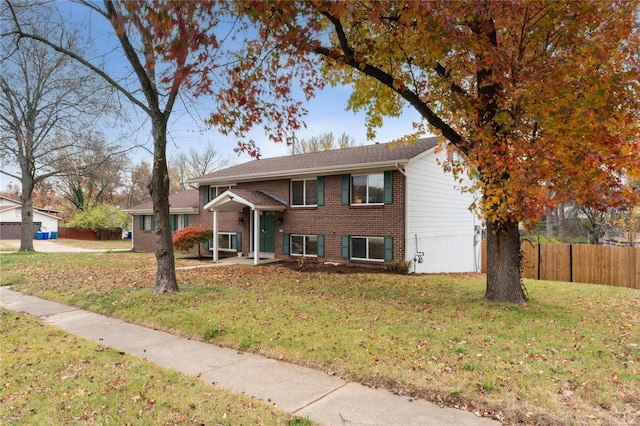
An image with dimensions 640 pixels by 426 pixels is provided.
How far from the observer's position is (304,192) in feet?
57.7

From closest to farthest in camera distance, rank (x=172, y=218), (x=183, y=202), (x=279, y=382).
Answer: (x=279, y=382) < (x=172, y=218) < (x=183, y=202)

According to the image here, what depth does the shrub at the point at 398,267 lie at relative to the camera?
13961 mm

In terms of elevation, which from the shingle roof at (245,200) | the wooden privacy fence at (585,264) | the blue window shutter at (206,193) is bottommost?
the wooden privacy fence at (585,264)

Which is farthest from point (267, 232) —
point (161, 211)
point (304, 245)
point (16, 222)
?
point (16, 222)

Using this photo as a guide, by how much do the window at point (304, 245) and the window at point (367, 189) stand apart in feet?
8.92

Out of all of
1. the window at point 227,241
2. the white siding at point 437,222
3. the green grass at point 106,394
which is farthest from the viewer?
the window at point 227,241

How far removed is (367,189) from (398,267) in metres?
3.39

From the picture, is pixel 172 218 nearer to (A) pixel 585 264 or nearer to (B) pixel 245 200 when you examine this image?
(B) pixel 245 200

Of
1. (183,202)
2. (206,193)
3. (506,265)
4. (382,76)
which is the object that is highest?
(382,76)

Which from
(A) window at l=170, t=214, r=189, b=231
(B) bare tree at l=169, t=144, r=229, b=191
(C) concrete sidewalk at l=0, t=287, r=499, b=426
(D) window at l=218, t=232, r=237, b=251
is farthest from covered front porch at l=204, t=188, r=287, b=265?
(B) bare tree at l=169, t=144, r=229, b=191

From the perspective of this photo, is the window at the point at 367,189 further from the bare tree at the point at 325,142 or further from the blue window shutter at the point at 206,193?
the bare tree at the point at 325,142

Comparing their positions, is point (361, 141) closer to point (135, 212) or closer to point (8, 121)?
point (135, 212)

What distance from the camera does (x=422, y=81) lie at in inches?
369

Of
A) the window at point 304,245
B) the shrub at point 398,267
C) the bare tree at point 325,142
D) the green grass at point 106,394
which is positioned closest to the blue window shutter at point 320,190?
the window at point 304,245
